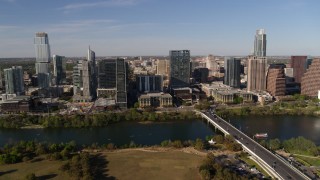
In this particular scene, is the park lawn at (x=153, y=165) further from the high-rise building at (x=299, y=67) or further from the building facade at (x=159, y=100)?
the high-rise building at (x=299, y=67)

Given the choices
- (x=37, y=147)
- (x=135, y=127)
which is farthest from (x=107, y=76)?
(x=37, y=147)

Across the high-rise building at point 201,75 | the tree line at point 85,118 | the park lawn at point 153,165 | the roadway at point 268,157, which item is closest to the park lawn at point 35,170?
the park lawn at point 153,165

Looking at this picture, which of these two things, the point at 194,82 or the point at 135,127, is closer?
the point at 135,127

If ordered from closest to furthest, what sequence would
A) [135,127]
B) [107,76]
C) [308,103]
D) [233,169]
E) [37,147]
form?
[233,169] < [37,147] < [135,127] < [308,103] < [107,76]

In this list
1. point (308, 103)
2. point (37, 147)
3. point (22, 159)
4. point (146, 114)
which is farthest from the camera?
point (308, 103)

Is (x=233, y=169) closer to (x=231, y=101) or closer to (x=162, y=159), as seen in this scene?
(x=162, y=159)

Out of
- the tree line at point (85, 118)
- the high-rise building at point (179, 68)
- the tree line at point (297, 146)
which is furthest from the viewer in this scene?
the high-rise building at point (179, 68)

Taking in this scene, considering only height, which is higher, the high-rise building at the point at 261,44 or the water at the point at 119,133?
the high-rise building at the point at 261,44
